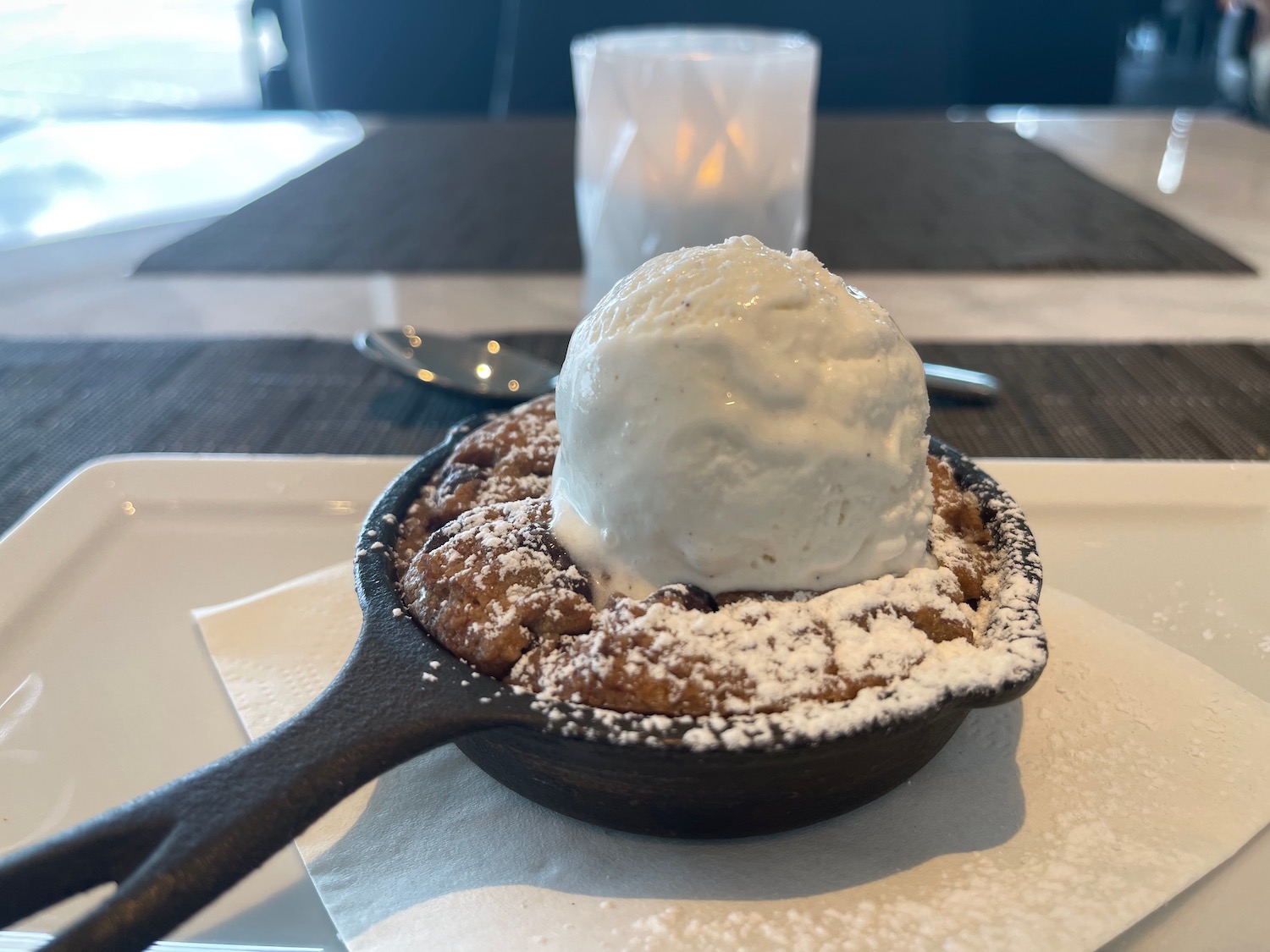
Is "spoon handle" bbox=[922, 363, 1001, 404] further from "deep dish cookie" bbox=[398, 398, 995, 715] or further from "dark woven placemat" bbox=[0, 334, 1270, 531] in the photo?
"deep dish cookie" bbox=[398, 398, 995, 715]

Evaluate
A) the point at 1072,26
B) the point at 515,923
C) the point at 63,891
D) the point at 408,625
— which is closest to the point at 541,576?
the point at 408,625

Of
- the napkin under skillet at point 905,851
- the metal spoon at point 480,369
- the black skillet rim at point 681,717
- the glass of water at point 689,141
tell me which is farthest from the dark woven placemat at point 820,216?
the napkin under skillet at point 905,851

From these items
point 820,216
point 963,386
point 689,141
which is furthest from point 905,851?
point 820,216

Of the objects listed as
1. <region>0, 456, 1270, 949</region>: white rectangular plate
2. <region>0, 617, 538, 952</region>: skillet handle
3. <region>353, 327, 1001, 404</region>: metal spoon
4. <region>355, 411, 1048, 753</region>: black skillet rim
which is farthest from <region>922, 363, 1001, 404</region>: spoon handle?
<region>0, 617, 538, 952</region>: skillet handle

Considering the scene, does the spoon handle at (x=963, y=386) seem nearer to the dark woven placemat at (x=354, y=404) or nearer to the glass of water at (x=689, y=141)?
the dark woven placemat at (x=354, y=404)

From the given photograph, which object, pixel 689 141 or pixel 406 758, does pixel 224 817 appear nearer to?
pixel 406 758
